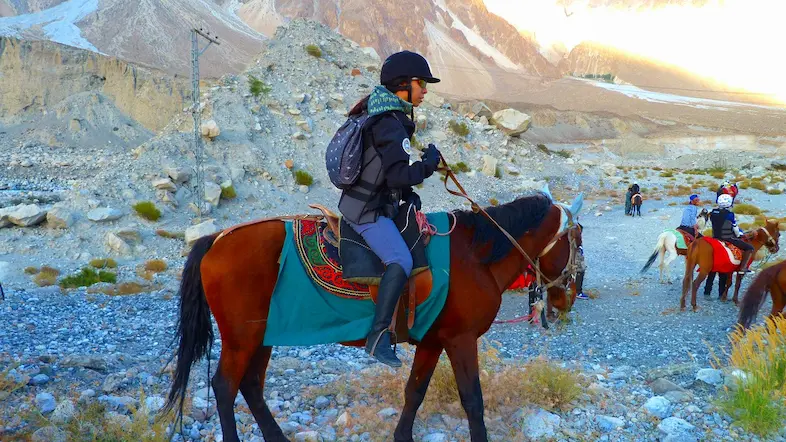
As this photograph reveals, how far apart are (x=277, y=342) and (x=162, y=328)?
5.77 metres

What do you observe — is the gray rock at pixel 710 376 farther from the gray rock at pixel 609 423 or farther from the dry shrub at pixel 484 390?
the gray rock at pixel 609 423

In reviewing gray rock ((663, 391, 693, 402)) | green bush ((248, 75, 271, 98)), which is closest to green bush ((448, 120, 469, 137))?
green bush ((248, 75, 271, 98))

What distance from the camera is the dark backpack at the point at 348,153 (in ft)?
11.0

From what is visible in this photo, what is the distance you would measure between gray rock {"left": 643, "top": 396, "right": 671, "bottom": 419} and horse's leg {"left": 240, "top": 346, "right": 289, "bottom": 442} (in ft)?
9.77

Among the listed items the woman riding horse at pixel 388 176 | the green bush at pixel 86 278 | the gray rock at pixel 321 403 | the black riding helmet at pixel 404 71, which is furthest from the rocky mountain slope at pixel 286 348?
the black riding helmet at pixel 404 71

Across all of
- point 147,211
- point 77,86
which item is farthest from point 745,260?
point 77,86

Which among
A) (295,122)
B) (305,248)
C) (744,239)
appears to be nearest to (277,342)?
(305,248)

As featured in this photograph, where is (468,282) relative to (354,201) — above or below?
below

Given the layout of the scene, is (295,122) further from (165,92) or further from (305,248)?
(165,92)

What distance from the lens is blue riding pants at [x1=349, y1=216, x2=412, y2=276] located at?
3.41 m

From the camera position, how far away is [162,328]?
27.8ft

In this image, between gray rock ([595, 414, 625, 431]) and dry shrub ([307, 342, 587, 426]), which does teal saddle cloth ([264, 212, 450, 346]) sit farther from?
gray rock ([595, 414, 625, 431])

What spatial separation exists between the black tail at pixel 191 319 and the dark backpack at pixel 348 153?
43.2 inches

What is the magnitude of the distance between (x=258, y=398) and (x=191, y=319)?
77cm
